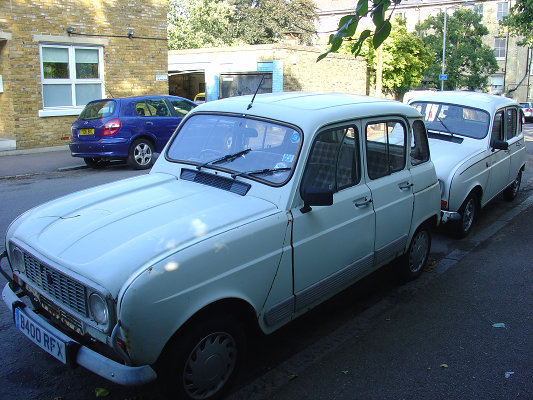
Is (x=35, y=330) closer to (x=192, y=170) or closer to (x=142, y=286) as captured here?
(x=142, y=286)

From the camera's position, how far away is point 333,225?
12.7 feet

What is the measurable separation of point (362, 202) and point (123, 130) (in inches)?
341

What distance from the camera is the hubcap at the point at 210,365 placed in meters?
3.02

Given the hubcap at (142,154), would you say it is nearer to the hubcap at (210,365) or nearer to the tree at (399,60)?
the hubcap at (210,365)

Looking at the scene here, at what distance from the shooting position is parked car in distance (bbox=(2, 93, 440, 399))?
2787 millimetres

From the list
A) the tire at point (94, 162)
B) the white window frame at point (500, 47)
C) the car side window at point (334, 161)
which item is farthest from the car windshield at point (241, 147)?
the white window frame at point (500, 47)

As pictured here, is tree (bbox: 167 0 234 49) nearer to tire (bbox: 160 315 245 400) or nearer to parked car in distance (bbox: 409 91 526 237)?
parked car in distance (bbox: 409 91 526 237)

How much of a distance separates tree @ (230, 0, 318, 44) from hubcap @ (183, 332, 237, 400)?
1763 inches

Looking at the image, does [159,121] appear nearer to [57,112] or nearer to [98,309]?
[57,112]

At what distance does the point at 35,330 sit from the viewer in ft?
10.3

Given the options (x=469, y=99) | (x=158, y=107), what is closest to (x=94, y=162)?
(x=158, y=107)

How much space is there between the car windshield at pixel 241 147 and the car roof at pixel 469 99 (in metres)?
5.08

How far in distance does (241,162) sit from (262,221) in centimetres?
78

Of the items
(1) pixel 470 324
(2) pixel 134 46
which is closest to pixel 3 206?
(1) pixel 470 324
